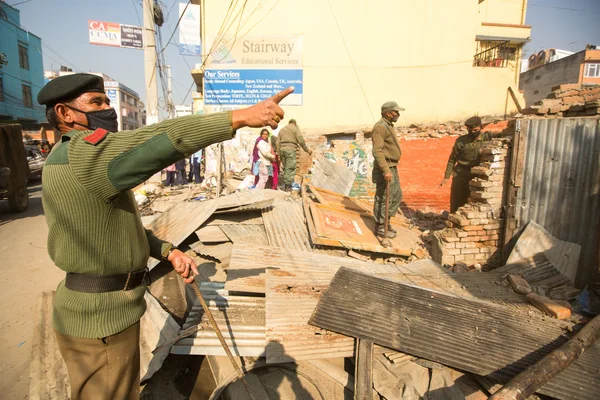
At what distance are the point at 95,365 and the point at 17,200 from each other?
29.1 feet

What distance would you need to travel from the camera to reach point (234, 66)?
13273 mm

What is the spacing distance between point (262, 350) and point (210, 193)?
7204mm

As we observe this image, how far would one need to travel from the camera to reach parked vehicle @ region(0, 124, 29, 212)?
757 centimetres

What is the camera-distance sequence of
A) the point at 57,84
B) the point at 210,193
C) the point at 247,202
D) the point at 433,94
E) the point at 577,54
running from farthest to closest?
the point at 577,54
the point at 433,94
the point at 210,193
the point at 247,202
the point at 57,84

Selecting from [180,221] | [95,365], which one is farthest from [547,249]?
[180,221]

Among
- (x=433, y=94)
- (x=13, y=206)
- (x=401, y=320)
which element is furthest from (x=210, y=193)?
(x=433, y=94)

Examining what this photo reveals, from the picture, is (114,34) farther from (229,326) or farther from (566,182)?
(566,182)

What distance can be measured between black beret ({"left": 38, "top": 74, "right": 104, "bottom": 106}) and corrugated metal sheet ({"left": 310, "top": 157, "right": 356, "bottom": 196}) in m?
7.28

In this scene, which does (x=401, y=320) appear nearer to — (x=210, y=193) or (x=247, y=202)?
(x=247, y=202)

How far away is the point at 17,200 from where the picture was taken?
316 inches

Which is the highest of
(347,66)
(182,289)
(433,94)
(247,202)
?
(347,66)

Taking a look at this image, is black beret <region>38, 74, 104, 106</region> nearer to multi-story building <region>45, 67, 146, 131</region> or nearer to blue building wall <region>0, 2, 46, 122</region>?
blue building wall <region>0, 2, 46, 122</region>

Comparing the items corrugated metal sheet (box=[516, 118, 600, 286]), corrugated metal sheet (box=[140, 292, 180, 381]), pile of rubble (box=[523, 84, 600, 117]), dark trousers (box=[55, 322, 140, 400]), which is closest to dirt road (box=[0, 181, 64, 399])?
corrugated metal sheet (box=[140, 292, 180, 381])

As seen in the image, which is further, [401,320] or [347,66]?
[347,66]
